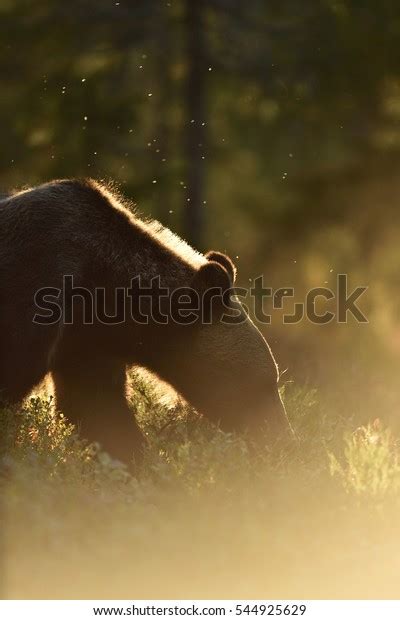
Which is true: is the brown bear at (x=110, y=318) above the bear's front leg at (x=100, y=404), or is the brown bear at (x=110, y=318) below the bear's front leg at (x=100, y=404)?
above

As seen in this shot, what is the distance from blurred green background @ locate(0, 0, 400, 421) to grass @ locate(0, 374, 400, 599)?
6669mm

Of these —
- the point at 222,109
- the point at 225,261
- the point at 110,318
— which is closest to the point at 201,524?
the point at 110,318

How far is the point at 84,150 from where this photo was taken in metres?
13.6

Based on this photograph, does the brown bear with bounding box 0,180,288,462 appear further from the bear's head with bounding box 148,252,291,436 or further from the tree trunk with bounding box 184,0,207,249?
the tree trunk with bounding box 184,0,207,249

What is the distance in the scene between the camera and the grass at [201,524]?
434 centimetres

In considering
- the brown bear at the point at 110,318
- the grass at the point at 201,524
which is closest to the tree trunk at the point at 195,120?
the brown bear at the point at 110,318

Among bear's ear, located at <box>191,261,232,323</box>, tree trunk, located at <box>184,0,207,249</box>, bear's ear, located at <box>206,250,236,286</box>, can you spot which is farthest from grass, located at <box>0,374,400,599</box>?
tree trunk, located at <box>184,0,207,249</box>

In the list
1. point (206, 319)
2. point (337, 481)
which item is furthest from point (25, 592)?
point (206, 319)

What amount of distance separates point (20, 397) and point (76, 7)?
8.23 m

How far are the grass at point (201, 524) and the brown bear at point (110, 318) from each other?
0.42m

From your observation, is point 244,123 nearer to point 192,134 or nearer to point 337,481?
point 192,134
